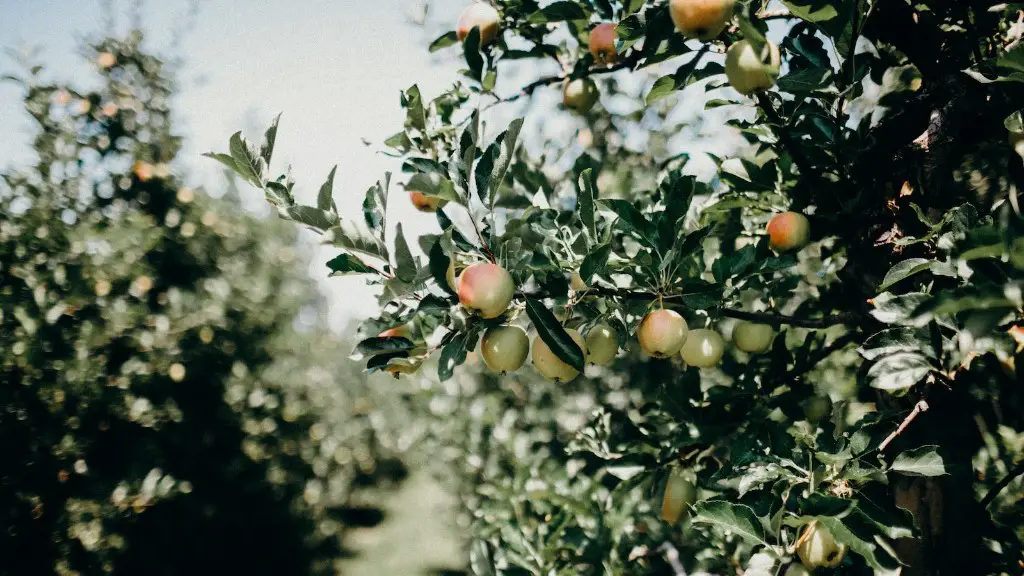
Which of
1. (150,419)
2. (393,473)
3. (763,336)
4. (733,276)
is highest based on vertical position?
(733,276)

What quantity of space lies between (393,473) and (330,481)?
320 cm

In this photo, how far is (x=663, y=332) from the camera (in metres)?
1.14

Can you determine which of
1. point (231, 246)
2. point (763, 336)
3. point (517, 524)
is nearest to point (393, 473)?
point (231, 246)

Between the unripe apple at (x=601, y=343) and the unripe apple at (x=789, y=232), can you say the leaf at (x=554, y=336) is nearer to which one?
the unripe apple at (x=601, y=343)

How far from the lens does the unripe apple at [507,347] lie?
1.12m

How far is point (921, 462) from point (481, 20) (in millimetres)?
1542

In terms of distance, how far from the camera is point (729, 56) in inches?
44.0

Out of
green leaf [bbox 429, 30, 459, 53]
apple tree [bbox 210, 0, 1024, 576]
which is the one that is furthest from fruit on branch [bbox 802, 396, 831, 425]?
green leaf [bbox 429, 30, 459, 53]

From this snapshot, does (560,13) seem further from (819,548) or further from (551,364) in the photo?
(819,548)

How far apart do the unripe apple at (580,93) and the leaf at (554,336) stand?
3.28 ft

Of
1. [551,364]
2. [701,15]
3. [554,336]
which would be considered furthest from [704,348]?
[701,15]

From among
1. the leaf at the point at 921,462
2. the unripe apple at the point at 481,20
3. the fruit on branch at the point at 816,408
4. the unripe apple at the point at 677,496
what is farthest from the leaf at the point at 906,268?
the unripe apple at the point at 481,20

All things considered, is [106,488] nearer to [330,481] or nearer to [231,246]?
[231,246]

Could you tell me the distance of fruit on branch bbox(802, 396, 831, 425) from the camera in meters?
1.58
